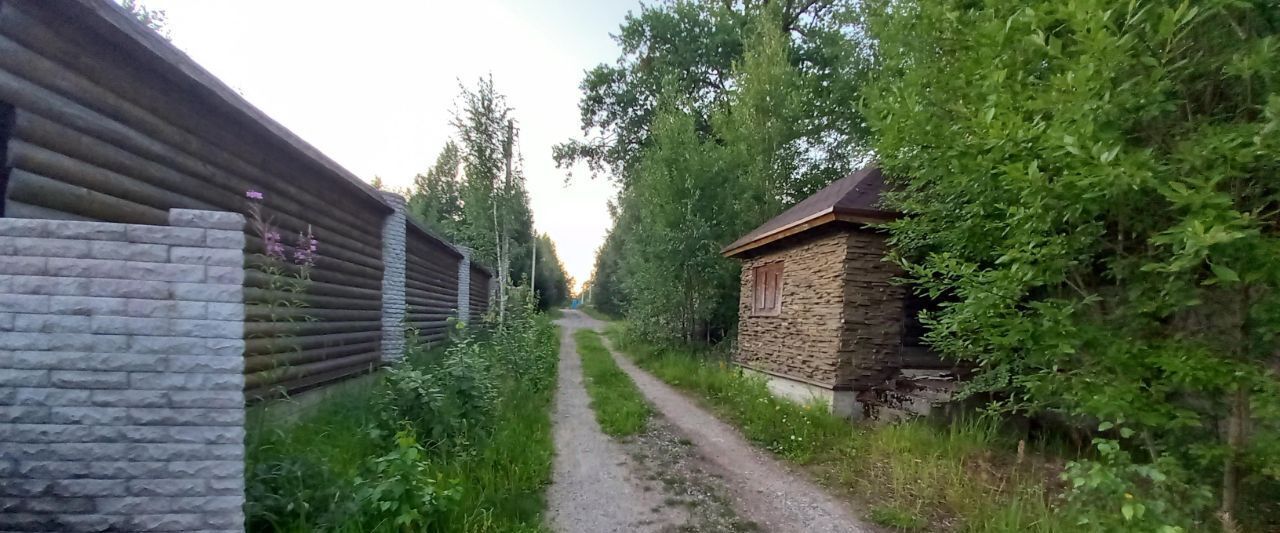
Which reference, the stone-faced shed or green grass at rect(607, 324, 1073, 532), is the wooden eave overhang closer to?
the stone-faced shed

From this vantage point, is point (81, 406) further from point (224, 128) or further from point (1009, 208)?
point (1009, 208)

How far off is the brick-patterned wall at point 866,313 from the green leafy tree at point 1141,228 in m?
2.79

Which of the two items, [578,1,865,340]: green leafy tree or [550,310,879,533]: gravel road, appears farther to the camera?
[578,1,865,340]: green leafy tree

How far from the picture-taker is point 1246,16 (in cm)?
346

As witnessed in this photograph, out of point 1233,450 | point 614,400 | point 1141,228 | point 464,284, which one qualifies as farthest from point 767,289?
point 464,284

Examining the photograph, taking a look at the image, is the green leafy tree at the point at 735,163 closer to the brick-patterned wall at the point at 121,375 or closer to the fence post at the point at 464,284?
the fence post at the point at 464,284

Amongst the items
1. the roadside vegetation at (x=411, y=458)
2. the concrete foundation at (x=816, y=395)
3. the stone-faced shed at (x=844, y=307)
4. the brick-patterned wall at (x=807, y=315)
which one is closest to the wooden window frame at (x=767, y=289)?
the brick-patterned wall at (x=807, y=315)

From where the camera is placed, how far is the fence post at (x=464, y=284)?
14.8 meters

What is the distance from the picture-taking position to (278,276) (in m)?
3.19

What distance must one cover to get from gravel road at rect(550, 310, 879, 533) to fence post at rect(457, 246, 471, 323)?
817cm

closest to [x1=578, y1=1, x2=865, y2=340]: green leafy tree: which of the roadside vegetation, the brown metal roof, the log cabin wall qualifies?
the brown metal roof

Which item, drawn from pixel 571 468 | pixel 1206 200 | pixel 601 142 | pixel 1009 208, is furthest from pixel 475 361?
pixel 601 142

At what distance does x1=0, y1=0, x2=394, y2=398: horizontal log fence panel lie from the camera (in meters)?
2.66

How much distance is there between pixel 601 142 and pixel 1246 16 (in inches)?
799
